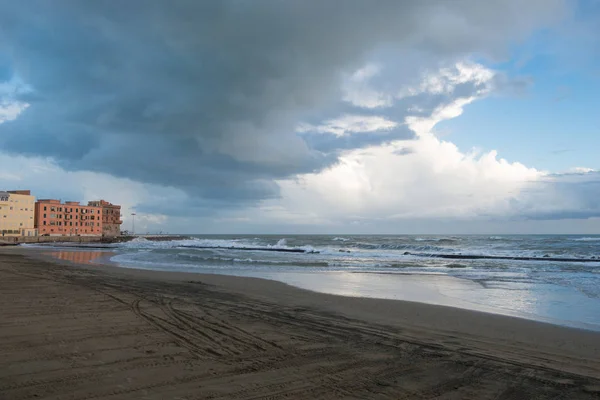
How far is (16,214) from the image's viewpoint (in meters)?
87.5

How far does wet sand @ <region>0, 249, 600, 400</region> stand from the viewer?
4586 mm

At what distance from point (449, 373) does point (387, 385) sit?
1.17 m

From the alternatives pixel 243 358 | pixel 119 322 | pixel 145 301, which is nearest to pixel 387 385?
pixel 243 358

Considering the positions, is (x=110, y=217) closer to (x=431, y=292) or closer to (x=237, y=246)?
(x=237, y=246)

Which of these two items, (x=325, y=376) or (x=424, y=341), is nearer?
(x=325, y=376)

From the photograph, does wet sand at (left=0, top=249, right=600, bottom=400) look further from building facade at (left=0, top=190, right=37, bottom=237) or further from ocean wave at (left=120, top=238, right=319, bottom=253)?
building facade at (left=0, top=190, right=37, bottom=237)

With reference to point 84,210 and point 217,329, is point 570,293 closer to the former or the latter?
point 217,329

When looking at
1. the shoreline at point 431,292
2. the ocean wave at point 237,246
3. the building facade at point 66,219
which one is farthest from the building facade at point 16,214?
the shoreline at point 431,292

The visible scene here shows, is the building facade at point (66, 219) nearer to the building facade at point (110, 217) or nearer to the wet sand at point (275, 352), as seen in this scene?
the building facade at point (110, 217)

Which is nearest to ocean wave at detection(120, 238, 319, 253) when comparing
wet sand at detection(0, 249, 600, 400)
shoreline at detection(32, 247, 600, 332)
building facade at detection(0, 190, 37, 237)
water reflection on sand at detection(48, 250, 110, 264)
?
water reflection on sand at detection(48, 250, 110, 264)

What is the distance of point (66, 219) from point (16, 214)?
14209 millimetres

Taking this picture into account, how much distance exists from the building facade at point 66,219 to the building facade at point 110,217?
787cm

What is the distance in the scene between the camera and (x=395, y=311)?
10.5 metres

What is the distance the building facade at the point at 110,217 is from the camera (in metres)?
120
